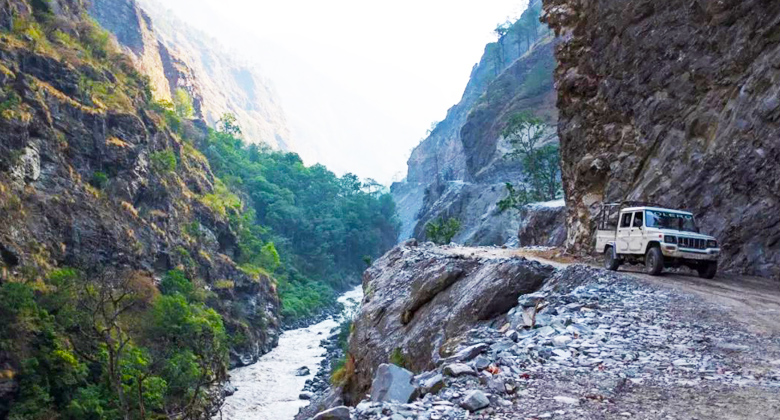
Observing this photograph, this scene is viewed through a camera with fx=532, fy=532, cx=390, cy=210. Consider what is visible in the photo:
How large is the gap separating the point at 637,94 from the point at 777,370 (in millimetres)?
18475

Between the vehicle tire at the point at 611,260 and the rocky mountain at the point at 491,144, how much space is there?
34638mm

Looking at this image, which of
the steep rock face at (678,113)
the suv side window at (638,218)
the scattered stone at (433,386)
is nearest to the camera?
the scattered stone at (433,386)

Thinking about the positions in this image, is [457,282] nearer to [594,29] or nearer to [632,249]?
[632,249]

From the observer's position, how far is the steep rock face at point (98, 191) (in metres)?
40.2

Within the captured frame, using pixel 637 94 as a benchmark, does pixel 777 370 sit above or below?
below

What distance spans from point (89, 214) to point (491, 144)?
5984 cm

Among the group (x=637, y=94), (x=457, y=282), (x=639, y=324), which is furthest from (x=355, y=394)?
(x=637, y=94)

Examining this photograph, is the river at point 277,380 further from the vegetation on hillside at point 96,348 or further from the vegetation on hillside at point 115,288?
the vegetation on hillside at point 96,348

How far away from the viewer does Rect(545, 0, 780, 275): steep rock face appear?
16672mm

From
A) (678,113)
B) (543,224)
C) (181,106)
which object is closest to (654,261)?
(678,113)

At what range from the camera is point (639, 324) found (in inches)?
360

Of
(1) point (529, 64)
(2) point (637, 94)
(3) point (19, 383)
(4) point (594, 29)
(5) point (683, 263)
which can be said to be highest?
(1) point (529, 64)

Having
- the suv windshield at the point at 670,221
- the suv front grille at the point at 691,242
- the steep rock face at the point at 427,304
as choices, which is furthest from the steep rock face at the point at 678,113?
the steep rock face at the point at 427,304

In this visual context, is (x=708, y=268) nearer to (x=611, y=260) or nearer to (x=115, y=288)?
(x=611, y=260)
